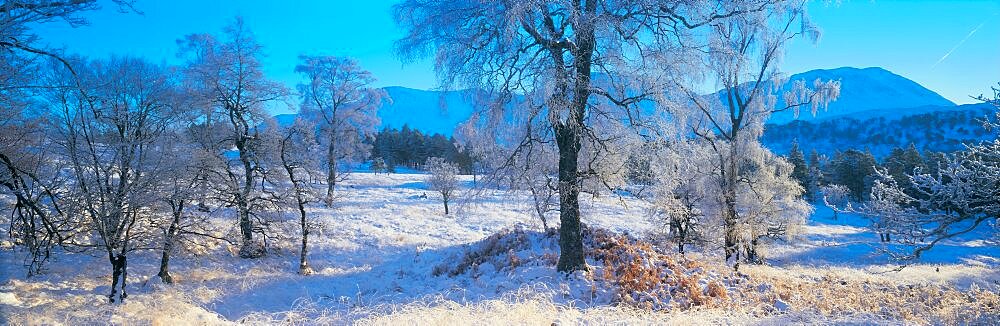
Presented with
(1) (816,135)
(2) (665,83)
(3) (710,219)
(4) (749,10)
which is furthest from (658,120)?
(1) (816,135)

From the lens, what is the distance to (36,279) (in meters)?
11.1

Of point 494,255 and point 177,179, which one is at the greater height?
point 177,179

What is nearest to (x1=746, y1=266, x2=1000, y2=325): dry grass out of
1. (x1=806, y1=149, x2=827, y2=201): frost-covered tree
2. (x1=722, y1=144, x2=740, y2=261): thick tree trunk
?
(x1=722, y1=144, x2=740, y2=261): thick tree trunk

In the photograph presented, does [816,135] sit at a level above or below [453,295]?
above

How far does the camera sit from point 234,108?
1389 centimetres

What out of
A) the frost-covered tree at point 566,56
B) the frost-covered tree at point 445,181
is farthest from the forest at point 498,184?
the frost-covered tree at point 445,181

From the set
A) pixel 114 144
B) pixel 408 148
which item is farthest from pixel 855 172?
pixel 114 144

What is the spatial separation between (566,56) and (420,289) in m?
6.77

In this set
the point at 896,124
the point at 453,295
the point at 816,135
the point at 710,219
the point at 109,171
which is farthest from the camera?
the point at 816,135

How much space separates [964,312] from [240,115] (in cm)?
1738

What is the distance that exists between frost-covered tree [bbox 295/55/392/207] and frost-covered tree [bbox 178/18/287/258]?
27.0ft

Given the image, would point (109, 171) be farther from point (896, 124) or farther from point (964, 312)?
point (896, 124)

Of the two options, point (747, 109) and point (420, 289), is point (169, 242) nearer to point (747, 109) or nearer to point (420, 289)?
point (420, 289)

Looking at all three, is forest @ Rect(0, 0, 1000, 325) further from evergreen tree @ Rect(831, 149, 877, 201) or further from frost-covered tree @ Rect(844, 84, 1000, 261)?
evergreen tree @ Rect(831, 149, 877, 201)
